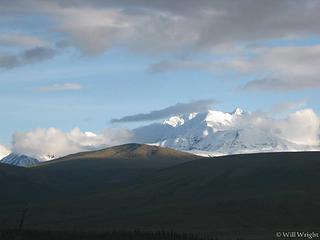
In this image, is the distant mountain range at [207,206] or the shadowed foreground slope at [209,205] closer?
the distant mountain range at [207,206]

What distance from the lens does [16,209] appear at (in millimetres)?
150750

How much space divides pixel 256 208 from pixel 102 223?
23.3 meters

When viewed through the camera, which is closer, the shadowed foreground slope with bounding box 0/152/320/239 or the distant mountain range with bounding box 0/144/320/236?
the distant mountain range with bounding box 0/144/320/236

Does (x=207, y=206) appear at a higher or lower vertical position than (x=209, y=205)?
lower

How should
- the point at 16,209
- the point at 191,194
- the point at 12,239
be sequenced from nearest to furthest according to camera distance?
the point at 12,239, the point at 16,209, the point at 191,194

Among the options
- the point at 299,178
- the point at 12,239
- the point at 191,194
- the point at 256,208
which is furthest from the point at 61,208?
the point at 12,239

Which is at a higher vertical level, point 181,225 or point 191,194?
point 191,194

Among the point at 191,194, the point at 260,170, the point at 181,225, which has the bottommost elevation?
the point at 181,225

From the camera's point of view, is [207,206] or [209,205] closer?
[207,206]

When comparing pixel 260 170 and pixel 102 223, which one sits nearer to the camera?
pixel 102 223

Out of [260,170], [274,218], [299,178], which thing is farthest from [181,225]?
[260,170]

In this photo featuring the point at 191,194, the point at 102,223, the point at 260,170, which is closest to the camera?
the point at 102,223

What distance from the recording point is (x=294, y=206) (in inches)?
4306

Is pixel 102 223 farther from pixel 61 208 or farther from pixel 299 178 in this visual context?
pixel 299 178
